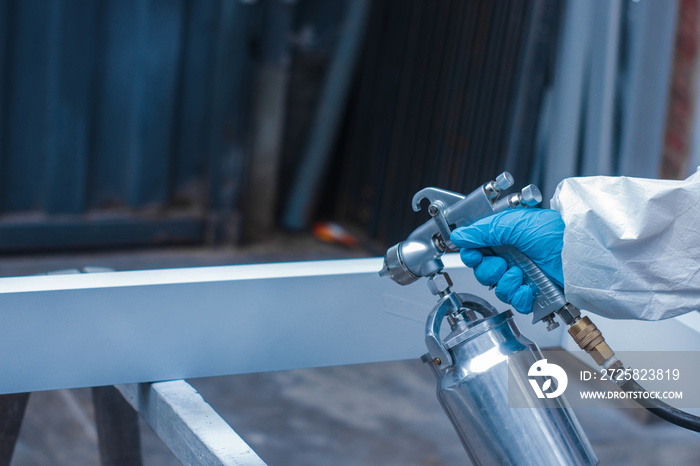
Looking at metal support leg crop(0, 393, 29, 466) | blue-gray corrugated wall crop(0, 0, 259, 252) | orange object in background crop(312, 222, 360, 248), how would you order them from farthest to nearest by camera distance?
orange object in background crop(312, 222, 360, 248) < blue-gray corrugated wall crop(0, 0, 259, 252) < metal support leg crop(0, 393, 29, 466)

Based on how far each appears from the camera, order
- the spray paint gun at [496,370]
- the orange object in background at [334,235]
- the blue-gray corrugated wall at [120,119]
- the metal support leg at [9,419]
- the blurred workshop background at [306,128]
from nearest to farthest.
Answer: the spray paint gun at [496,370] < the metal support leg at [9,419] < the blurred workshop background at [306,128] < the blue-gray corrugated wall at [120,119] < the orange object in background at [334,235]

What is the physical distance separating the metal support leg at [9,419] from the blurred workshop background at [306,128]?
2.68ft

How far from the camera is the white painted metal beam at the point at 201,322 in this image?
78cm

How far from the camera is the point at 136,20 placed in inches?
103

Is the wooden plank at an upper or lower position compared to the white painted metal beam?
lower

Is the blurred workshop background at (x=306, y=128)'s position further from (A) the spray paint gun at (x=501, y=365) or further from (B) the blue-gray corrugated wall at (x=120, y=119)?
(A) the spray paint gun at (x=501, y=365)

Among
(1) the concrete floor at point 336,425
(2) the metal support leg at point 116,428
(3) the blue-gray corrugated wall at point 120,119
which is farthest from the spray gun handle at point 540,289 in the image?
(3) the blue-gray corrugated wall at point 120,119

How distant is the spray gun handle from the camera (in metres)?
0.73

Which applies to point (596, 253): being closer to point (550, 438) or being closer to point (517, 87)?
point (550, 438)

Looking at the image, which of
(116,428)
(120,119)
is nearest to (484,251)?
(116,428)

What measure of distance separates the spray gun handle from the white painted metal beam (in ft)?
0.62

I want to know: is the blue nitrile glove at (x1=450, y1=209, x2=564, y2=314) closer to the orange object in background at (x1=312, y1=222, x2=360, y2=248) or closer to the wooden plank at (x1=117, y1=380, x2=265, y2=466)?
the wooden plank at (x1=117, y1=380, x2=265, y2=466)

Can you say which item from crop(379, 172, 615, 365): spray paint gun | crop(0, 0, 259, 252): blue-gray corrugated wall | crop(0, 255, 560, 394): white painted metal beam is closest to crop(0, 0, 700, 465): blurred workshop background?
crop(0, 0, 259, 252): blue-gray corrugated wall

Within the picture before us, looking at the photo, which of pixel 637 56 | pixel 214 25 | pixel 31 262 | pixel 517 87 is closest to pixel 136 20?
pixel 214 25
